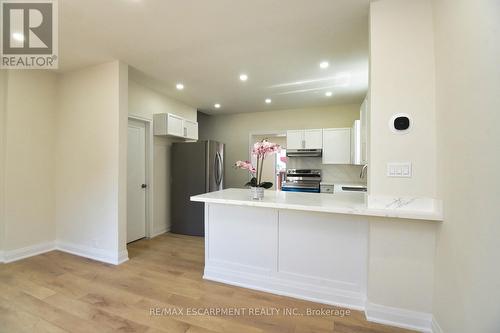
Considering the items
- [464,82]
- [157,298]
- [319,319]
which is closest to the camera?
[464,82]

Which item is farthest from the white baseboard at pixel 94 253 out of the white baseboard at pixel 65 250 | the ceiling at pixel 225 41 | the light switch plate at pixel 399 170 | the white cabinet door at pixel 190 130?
the light switch plate at pixel 399 170

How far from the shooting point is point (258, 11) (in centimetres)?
196

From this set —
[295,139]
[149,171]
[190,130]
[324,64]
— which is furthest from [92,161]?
[295,139]

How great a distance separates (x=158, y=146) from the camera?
4.21m

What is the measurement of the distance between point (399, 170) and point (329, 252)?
979 millimetres

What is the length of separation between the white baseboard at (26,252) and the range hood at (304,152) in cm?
465

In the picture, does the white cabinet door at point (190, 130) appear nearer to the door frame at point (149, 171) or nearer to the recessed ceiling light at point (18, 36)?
the door frame at point (149, 171)

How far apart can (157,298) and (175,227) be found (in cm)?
227

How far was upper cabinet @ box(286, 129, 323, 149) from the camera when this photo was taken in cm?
480

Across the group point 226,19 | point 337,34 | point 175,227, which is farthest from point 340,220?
point 175,227

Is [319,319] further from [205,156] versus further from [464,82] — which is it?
[205,156]

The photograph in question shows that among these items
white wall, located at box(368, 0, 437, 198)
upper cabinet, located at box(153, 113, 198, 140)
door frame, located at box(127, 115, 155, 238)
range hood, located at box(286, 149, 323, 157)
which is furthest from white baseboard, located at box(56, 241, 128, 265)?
range hood, located at box(286, 149, 323, 157)

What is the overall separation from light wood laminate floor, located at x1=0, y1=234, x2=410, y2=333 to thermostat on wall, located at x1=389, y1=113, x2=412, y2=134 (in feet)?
5.30

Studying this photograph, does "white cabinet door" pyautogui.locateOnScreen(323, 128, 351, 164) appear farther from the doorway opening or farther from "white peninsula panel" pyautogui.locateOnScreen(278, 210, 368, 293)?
the doorway opening
